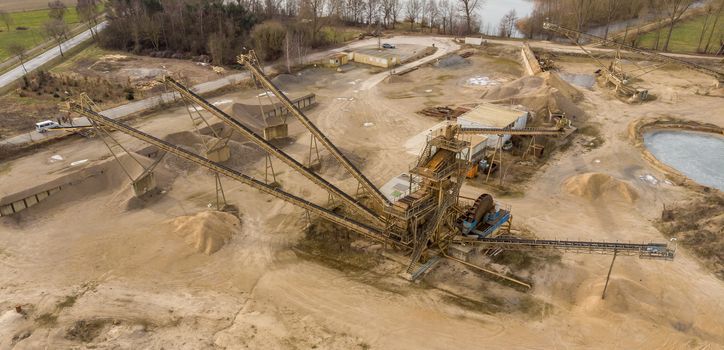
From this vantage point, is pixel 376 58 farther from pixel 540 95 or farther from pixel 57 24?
pixel 57 24

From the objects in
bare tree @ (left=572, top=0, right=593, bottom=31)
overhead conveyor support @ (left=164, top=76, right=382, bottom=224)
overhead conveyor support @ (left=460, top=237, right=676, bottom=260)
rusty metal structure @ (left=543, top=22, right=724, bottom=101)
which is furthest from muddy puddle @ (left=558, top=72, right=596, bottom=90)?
overhead conveyor support @ (left=164, top=76, right=382, bottom=224)

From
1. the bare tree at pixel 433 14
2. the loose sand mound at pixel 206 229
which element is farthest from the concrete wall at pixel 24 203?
the bare tree at pixel 433 14

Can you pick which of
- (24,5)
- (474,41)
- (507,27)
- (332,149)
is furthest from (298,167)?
(24,5)

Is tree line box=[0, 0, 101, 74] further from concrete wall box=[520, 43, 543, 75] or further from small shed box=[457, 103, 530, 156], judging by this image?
concrete wall box=[520, 43, 543, 75]

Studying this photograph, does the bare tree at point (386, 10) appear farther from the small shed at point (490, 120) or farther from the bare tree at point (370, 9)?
the small shed at point (490, 120)

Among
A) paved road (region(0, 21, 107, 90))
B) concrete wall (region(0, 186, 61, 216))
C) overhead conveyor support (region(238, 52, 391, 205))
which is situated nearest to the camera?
overhead conveyor support (region(238, 52, 391, 205))

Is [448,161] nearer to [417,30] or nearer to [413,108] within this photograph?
[413,108]
